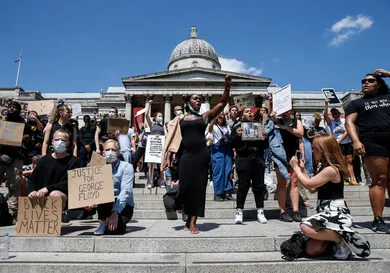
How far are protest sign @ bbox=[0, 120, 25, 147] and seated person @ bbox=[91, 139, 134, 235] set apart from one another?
7.66 feet

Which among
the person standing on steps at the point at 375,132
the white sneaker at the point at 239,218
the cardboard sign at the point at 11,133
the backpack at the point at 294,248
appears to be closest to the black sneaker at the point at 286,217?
the white sneaker at the point at 239,218

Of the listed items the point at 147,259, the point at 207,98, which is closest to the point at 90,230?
the point at 147,259

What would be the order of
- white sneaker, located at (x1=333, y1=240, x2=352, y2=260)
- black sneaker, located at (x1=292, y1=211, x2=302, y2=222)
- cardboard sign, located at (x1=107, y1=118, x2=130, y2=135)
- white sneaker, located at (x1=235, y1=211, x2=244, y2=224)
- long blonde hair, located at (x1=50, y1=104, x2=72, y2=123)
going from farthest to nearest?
cardboard sign, located at (x1=107, y1=118, x2=130, y2=135) < long blonde hair, located at (x1=50, y1=104, x2=72, y2=123) < black sneaker, located at (x1=292, y1=211, x2=302, y2=222) < white sneaker, located at (x1=235, y1=211, x2=244, y2=224) < white sneaker, located at (x1=333, y1=240, x2=352, y2=260)

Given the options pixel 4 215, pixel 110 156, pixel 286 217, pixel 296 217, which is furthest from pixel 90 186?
pixel 296 217

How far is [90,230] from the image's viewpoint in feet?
13.4

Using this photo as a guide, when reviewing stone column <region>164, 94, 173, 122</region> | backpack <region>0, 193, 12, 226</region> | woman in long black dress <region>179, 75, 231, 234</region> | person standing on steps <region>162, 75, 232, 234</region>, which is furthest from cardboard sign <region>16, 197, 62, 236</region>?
stone column <region>164, 94, 173, 122</region>

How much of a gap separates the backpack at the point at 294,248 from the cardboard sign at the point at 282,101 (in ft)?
8.07

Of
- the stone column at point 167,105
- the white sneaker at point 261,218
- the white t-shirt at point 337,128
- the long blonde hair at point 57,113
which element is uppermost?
the stone column at point 167,105

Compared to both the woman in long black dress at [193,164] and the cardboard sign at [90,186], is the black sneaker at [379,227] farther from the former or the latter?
the cardboard sign at [90,186]

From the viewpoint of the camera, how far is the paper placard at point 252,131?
4.87 metres

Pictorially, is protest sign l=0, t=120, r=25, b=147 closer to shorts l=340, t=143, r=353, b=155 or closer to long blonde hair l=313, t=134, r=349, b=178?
long blonde hair l=313, t=134, r=349, b=178

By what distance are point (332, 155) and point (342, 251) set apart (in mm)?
1017

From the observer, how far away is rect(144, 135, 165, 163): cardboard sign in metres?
7.92

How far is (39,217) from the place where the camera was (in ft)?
12.1
